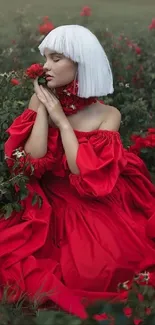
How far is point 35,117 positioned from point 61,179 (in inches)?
11.7

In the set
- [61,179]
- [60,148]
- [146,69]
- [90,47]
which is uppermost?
[90,47]

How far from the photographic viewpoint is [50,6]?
249 inches

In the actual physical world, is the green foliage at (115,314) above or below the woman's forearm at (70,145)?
above

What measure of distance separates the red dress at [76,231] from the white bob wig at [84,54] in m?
0.19

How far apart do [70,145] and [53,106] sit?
0.60ft

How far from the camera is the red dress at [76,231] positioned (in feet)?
7.19

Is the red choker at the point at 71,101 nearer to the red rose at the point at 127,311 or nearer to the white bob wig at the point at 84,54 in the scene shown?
the white bob wig at the point at 84,54

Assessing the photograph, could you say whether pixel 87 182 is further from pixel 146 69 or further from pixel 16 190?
pixel 146 69

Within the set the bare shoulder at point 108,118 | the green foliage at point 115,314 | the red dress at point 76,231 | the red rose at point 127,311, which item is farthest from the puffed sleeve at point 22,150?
the red rose at point 127,311

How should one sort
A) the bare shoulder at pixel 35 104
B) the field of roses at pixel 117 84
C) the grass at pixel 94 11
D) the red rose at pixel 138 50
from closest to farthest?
1. the bare shoulder at pixel 35 104
2. the field of roses at pixel 117 84
3. the red rose at pixel 138 50
4. the grass at pixel 94 11

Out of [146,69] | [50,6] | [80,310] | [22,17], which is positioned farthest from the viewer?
[50,6]

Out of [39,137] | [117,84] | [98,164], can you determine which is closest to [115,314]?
[98,164]

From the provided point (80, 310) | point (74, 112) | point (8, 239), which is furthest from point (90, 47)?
point (80, 310)

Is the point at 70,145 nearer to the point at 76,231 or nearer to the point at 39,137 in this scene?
the point at 39,137
